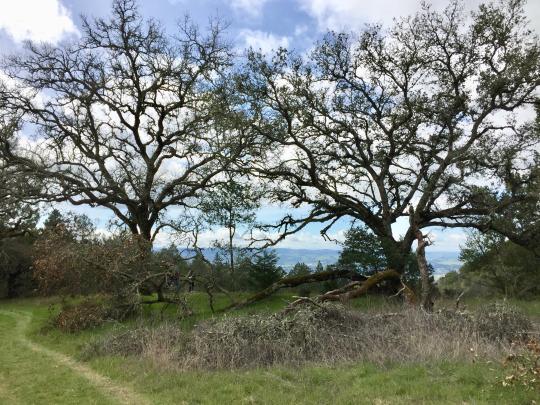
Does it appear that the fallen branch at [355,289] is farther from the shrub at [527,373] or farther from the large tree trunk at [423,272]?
the shrub at [527,373]

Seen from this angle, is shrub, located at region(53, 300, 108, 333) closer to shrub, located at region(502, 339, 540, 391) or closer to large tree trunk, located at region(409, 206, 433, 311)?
large tree trunk, located at region(409, 206, 433, 311)

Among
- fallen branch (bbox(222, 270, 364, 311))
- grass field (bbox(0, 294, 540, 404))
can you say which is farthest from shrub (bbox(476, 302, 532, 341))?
fallen branch (bbox(222, 270, 364, 311))

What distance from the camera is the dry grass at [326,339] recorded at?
963cm

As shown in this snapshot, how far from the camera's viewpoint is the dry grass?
9.63 metres

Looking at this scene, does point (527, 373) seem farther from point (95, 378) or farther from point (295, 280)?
point (295, 280)

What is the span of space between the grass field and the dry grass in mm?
647

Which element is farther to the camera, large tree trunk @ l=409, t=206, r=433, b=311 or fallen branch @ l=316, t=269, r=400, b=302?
fallen branch @ l=316, t=269, r=400, b=302

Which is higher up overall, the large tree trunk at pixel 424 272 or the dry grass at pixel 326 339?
the large tree trunk at pixel 424 272

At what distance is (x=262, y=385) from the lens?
823cm

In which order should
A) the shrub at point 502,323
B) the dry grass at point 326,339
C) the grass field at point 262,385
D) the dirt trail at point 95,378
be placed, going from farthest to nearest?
the shrub at point 502,323, the dry grass at point 326,339, the dirt trail at point 95,378, the grass field at point 262,385

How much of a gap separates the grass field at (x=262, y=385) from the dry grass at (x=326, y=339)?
647 mm

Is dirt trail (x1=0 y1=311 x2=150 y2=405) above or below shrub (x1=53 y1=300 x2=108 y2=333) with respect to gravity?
below

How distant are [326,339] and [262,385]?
2.91 meters

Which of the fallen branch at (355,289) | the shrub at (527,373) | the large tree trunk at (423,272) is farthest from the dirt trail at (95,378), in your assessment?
the large tree trunk at (423,272)
